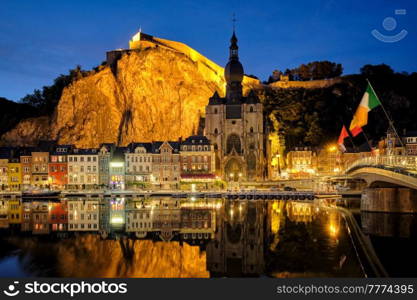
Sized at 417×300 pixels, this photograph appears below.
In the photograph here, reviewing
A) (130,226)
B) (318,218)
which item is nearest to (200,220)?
(130,226)

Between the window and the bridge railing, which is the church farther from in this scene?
the bridge railing

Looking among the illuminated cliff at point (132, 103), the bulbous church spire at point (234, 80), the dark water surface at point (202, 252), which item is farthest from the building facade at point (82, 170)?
the dark water surface at point (202, 252)

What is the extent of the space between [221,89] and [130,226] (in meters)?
71.4

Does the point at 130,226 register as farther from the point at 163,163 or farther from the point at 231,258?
the point at 163,163

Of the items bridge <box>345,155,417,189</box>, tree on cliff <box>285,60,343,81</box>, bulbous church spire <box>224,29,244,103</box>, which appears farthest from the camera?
tree on cliff <box>285,60,343,81</box>

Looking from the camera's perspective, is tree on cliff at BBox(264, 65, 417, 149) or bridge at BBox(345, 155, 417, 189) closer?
bridge at BBox(345, 155, 417, 189)

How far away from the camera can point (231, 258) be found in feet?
83.9

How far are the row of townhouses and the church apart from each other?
4.45 meters

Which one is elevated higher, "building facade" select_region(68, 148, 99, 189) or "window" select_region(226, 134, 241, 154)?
"window" select_region(226, 134, 241, 154)

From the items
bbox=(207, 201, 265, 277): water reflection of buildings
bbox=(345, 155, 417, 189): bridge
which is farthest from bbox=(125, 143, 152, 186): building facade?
bbox=(345, 155, 417, 189): bridge

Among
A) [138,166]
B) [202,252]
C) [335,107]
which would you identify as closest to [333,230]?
[202,252]

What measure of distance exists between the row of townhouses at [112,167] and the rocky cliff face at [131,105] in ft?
41.5

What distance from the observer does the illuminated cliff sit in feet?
296

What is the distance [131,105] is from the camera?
93.1 m
